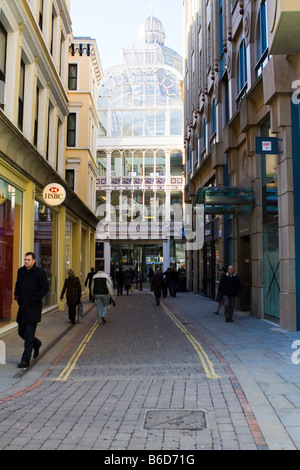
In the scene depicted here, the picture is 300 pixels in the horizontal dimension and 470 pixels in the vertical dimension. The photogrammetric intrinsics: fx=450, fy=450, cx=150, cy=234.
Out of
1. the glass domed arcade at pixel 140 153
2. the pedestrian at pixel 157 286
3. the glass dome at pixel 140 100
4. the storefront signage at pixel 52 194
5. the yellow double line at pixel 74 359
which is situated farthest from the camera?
the glass dome at pixel 140 100

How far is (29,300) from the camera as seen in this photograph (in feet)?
25.1

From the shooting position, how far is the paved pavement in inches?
174

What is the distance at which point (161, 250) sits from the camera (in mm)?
41031

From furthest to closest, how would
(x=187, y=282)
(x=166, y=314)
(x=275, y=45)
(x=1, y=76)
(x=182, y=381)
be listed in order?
(x=187, y=282), (x=166, y=314), (x=1, y=76), (x=275, y=45), (x=182, y=381)

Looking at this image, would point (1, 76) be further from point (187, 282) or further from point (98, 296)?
point (187, 282)

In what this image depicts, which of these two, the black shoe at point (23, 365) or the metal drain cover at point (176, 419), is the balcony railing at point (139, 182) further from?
the metal drain cover at point (176, 419)

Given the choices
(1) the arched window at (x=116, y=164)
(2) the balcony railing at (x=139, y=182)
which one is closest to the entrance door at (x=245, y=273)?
(2) the balcony railing at (x=139, y=182)

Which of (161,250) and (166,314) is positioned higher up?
(161,250)

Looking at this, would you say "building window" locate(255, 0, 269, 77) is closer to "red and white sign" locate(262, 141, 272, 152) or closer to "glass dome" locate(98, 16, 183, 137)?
"red and white sign" locate(262, 141, 272, 152)

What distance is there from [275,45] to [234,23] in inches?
341

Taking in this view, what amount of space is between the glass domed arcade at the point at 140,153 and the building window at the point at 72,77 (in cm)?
1313

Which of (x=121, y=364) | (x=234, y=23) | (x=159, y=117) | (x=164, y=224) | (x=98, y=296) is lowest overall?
(x=121, y=364)

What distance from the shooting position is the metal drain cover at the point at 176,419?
15.6 ft
